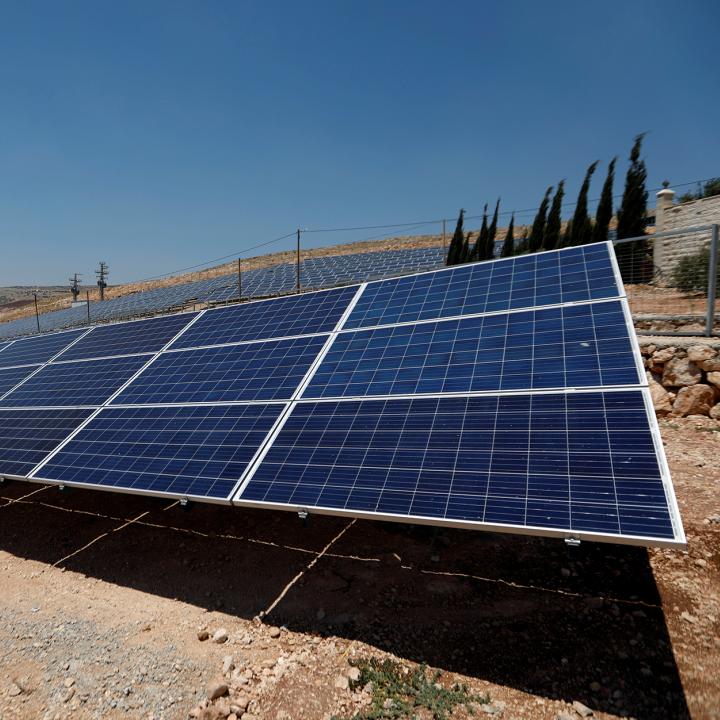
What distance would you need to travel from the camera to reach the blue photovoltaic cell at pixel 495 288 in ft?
27.4

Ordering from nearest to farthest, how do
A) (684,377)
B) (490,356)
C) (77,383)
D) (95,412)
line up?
(490,356) < (95,412) < (684,377) < (77,383)

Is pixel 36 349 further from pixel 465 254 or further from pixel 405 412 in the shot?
pixel 465 254

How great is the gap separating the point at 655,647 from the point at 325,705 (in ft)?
12.4

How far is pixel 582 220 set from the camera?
31.2 metres

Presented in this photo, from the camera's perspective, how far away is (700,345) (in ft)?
35.7

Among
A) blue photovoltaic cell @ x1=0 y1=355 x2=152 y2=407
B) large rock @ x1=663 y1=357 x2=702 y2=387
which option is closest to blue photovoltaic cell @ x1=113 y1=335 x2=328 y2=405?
blue photovoltaic cell @ x1=0 y1=355 x2=152 y2=407

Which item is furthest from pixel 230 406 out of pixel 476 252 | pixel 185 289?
pixel 185 289

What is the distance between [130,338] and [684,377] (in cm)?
1571

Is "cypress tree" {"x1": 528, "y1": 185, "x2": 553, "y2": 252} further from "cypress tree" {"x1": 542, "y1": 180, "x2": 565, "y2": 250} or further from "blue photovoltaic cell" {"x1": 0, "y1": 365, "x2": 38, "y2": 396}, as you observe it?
"blue photovoltaic cell" {"x1": 0, "y1": 365, "x2": 38, "y2": 396}

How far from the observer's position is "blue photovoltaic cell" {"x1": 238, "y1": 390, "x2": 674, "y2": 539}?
15.0 ft

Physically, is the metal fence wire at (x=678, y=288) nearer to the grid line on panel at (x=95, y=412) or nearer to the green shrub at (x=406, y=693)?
the green shrub at (x=406, y=693)

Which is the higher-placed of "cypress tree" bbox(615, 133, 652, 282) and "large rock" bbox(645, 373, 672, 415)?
"cypress tree" bbox(615, 133, 652, 282)

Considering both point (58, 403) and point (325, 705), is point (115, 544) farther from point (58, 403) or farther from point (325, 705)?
point (325, 705)

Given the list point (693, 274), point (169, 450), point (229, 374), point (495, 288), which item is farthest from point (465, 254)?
point (169, 450)
